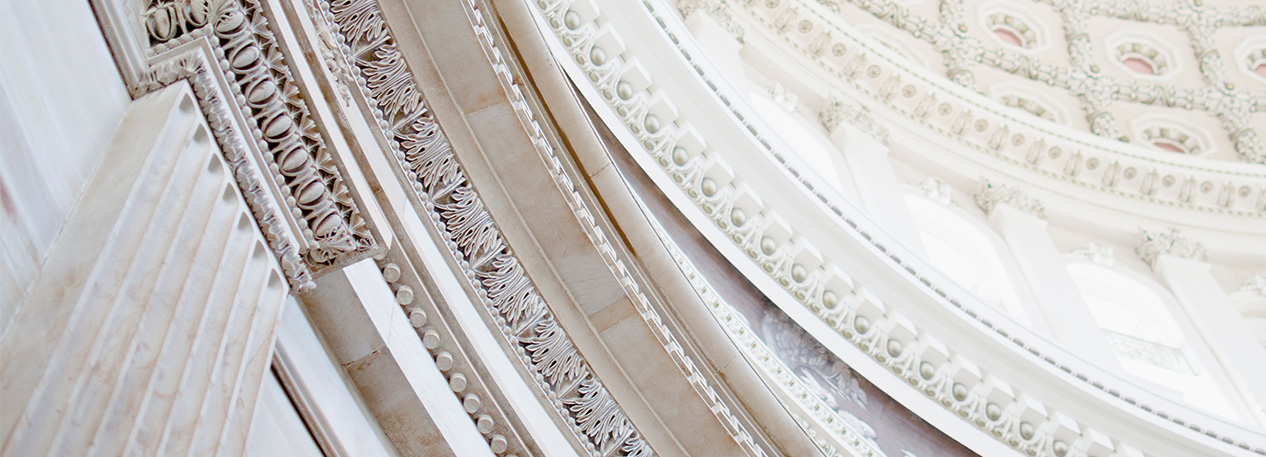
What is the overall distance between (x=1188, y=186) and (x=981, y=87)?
10.9 feet

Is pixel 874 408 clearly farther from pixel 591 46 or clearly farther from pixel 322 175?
pixel 322 175

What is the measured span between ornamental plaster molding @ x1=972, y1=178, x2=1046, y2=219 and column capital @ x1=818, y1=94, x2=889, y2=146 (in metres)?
1.57

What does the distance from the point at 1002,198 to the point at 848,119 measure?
95.2 inches

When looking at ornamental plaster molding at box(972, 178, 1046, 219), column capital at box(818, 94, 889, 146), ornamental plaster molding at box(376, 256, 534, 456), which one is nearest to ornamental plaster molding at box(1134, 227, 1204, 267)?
ornamental plaster molding at box(972, 178, 1046, 219)

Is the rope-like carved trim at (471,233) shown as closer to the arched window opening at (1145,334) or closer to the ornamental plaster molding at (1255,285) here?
the arched window opening at (1145,334)

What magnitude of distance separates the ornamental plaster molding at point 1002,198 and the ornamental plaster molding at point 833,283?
461cm

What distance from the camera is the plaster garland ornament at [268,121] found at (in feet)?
11.6

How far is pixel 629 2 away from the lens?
9.72 meters

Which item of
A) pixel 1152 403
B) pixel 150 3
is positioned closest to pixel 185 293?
pixel 150 3

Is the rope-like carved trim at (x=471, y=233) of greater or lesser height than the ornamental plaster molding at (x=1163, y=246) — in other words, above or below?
above

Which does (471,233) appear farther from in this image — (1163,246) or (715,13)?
(1163,246)

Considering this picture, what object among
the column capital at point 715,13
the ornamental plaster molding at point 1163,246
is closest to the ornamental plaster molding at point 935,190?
the column capital at point 715,13

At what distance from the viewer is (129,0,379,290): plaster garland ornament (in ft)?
11.6

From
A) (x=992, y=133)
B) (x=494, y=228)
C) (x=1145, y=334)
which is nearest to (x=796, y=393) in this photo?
(x=494, y=228)
